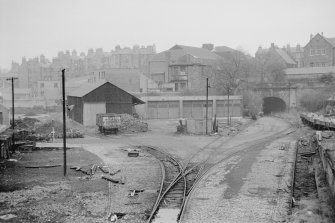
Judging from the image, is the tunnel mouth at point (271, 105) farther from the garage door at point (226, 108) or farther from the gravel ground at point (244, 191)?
the gravel ground at point (244, 191)

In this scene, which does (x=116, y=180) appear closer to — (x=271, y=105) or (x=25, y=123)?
(x=25, y=123)

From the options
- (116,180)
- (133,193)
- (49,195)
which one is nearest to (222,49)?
(116,180)

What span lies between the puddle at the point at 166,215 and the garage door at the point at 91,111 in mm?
31890

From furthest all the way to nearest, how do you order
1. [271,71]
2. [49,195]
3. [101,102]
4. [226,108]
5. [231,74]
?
[271,71] < [231,74] < [226,108] < [101,102] < [49,195]

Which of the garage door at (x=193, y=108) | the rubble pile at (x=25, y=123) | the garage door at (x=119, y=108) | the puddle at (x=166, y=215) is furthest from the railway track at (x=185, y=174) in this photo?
the garage door at (x=193, y=108)

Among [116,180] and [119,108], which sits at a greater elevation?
[119,108]

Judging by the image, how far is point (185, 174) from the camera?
63.9 ft

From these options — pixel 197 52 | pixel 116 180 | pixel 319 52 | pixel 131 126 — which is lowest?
pixel 116 180

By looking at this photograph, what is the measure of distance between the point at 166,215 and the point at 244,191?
4308mm

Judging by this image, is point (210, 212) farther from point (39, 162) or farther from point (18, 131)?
point (18, 131)

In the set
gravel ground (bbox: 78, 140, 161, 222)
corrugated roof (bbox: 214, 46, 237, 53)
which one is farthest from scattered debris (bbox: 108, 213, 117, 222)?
corrugated roof (bbox: 214, 46, 237, 53)

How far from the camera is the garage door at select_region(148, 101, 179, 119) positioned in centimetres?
5661

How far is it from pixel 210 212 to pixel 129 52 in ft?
370

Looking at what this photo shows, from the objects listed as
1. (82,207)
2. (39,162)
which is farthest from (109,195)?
(39,162)
